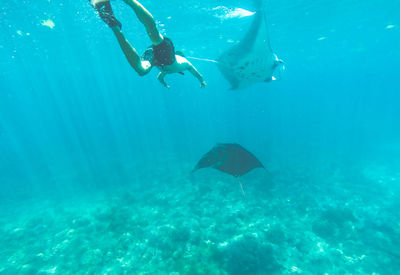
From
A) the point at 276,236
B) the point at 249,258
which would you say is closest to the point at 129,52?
the point at 249,258

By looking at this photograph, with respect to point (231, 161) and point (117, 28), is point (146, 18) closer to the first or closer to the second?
point (117, 28)

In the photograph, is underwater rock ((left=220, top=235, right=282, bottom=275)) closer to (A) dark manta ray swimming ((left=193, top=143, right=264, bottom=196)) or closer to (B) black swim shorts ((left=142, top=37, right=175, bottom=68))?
(A) dark manta ray swimming ((left=193, top=143, right=264, bottom=196))

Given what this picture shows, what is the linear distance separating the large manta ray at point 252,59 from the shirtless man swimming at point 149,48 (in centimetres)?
346

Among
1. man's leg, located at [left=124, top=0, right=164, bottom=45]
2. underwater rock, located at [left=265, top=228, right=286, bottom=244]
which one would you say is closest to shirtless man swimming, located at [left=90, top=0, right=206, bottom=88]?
man's leg, located at [left=124, top=0, right=164, bottom=45]

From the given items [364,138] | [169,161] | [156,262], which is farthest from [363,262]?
[364,138]

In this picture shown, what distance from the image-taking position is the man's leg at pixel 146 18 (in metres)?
3.35

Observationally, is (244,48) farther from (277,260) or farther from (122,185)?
(122,185)

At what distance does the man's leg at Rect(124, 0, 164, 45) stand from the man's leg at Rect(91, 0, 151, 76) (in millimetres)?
327

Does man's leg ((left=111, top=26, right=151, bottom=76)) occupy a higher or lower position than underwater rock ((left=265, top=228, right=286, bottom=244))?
higher

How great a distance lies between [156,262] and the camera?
26.1 feet

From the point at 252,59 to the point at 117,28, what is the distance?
19.3 feet

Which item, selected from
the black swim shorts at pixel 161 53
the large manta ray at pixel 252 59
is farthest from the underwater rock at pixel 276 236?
the black swim shorts at pixel 161 53

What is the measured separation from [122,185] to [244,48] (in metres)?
13.2

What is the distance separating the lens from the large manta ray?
731 cm
